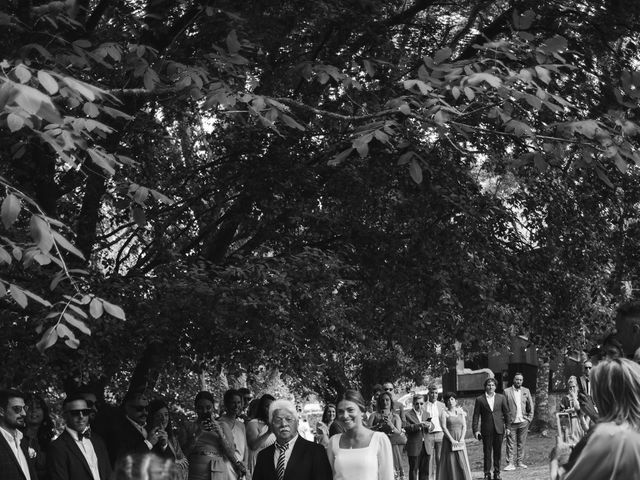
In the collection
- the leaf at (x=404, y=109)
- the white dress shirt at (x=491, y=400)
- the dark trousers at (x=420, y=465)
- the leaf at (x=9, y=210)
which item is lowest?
the dark trousers at (x=420, y=465)

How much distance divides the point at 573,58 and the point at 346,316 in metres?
4.65

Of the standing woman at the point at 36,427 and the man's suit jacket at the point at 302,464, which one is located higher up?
the standing woman at the point at 36,427

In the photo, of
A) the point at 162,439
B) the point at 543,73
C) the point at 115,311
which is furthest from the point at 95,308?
the point at 162,439

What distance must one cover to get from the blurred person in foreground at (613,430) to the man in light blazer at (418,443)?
16.8m

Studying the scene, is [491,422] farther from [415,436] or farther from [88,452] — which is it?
[88,452]

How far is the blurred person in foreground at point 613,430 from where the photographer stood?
507 cm

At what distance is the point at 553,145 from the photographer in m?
9.70

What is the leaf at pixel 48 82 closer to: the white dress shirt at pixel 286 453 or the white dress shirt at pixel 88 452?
the white dress shirt at pixel 286 453

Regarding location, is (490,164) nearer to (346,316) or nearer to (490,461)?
(346,316)

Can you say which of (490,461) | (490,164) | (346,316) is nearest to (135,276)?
(346,316)

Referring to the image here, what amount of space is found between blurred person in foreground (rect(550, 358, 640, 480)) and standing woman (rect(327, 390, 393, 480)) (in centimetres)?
501

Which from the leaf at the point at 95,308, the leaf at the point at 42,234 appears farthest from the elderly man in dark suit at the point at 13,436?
the leaf at the point at 42,234

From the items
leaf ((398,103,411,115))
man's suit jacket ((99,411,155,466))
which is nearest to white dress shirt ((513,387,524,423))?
man's suit jacket ((99,411,155,466))

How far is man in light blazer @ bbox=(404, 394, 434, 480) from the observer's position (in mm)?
22094
